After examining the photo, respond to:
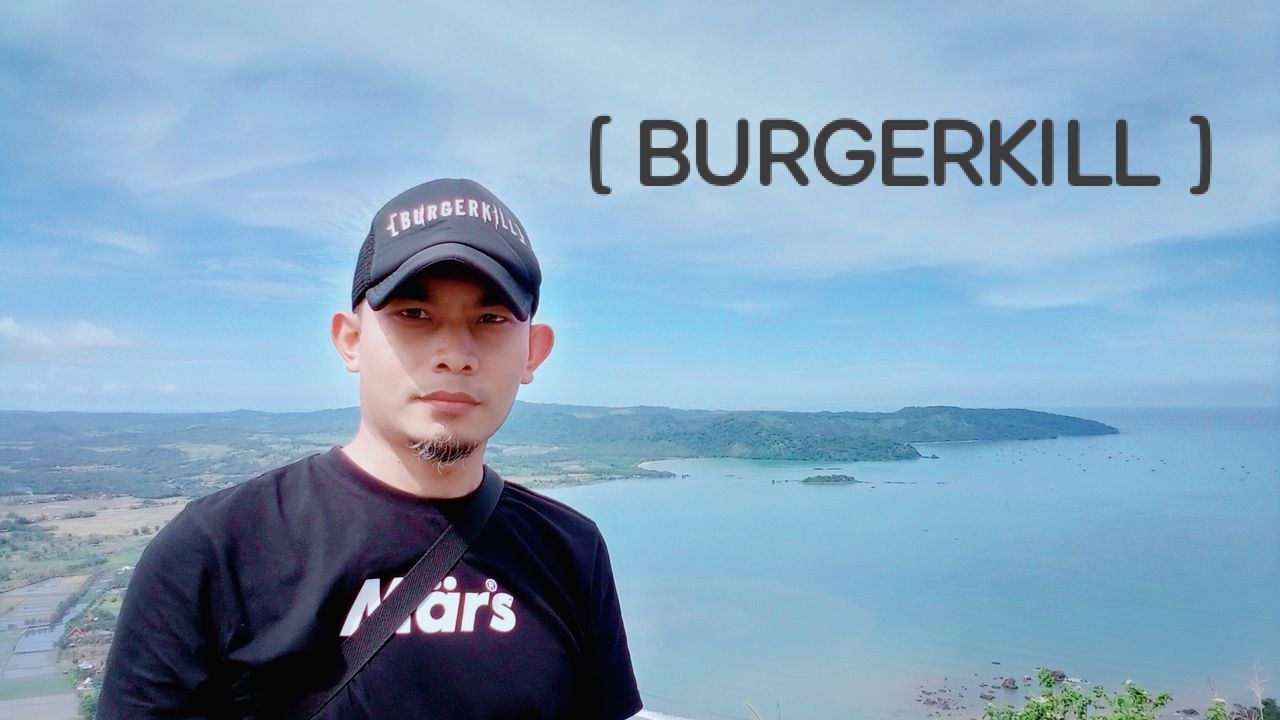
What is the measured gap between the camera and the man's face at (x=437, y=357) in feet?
3.40

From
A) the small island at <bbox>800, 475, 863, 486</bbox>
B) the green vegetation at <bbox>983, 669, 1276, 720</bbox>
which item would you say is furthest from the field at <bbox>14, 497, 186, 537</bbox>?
the small island at <bbox>800, 475, 863, 486</bbox>

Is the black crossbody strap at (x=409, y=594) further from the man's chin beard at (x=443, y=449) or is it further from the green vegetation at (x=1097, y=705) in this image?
the green vegetation at (x=1097, y=705)

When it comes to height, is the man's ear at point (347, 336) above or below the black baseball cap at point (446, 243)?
below

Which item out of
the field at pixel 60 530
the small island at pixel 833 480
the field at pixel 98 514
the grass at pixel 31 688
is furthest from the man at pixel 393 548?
the small island at pixel 833 480

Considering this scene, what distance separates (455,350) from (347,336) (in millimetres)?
212

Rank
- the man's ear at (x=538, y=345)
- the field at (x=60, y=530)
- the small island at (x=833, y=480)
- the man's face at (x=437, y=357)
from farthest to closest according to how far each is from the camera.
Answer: the small island at (x=833, y=480) → the field at (x=60, y=530) → the man's ear at (x=538, y=345) → the man's face at (x=437, y=357)

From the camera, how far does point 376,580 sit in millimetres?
1050

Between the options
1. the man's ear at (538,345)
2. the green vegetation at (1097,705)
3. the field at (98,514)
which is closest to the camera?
the man's ear at (538,345)

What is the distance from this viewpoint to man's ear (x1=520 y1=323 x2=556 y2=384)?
119 centimetres

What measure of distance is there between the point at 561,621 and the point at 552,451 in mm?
21315

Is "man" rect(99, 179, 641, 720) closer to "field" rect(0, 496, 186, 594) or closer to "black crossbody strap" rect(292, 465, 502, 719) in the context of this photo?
"black crossbody strap" rect(292, 465, 502, 719)

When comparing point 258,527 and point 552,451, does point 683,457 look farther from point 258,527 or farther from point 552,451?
point 258,527

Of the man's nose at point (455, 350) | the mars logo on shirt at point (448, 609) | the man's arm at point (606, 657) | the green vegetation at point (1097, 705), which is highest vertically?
the man's nose at point (455, 350)

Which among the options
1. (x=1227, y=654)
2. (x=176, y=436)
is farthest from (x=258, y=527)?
(x=1227, y=654)
